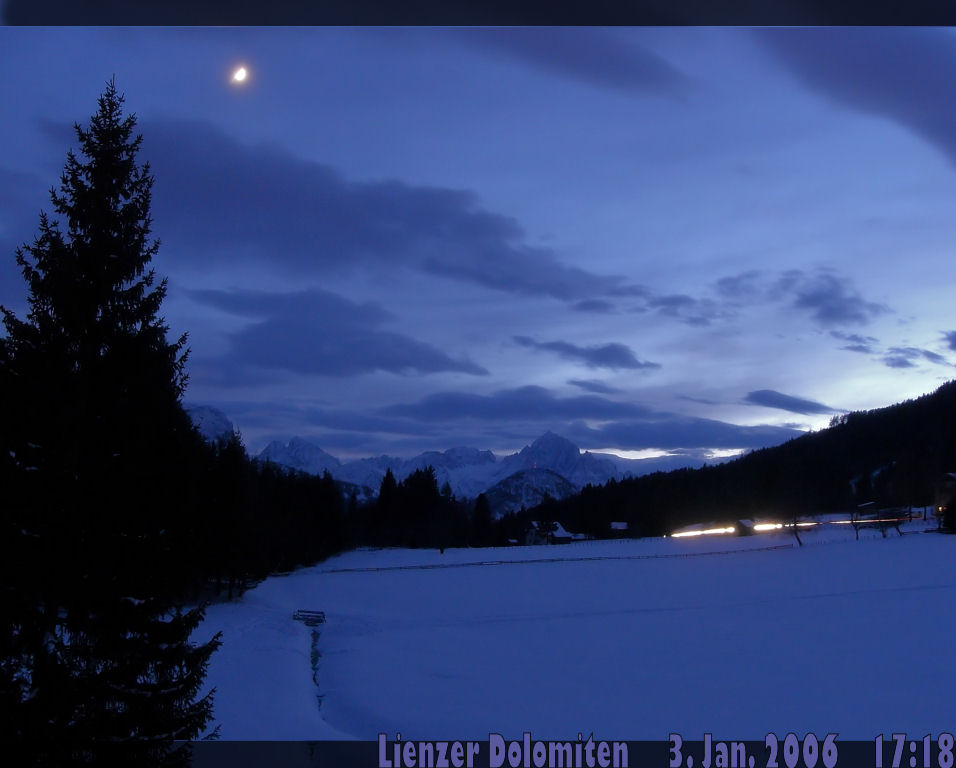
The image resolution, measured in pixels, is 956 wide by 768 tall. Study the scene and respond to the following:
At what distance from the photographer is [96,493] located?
607cm

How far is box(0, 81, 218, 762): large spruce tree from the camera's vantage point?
5.80 meters

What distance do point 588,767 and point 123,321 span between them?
21.6 feet

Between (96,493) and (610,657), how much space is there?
11.2 meters

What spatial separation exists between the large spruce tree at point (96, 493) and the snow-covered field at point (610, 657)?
10.9 feet

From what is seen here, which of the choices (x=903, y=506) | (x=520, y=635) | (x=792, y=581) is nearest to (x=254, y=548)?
(x=520, y=635)

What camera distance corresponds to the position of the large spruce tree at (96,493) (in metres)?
5.80

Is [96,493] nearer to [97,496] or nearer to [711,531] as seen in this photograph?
[97,496]

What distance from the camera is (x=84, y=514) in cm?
599

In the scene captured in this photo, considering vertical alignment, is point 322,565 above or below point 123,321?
below

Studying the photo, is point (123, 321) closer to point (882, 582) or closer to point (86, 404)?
point (86, 404)

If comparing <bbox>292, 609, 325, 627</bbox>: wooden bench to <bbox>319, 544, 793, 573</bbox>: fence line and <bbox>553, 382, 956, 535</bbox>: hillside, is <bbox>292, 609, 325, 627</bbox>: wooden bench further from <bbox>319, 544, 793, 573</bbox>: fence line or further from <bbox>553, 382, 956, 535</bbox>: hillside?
<bbox>553, 382, 956, 535</bbox>: hillside

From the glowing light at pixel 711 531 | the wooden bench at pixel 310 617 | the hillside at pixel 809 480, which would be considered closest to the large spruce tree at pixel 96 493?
the wooden bench at pixel 310 617

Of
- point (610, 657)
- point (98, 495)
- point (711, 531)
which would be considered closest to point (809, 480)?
point (711, 531)

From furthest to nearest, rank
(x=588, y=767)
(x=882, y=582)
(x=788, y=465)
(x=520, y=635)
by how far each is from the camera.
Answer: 1. (x=788, y=465)
2. (x=882, y=582)
3. (x=520, y=635)
4. (x=588, y=767)
